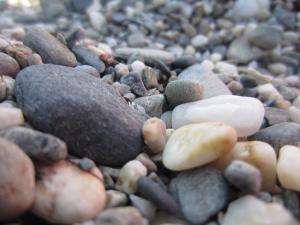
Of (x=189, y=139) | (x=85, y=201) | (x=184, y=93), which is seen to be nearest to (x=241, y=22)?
(x=184, y=93)

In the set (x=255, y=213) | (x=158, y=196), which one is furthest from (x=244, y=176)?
(x=158, y=196)

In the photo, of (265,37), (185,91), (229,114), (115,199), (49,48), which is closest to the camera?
(115,199)

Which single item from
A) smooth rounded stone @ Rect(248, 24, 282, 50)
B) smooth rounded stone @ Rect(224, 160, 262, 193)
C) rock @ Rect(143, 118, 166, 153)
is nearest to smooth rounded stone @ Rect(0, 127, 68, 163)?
rock @ Rect(143, 118, 166, 153)

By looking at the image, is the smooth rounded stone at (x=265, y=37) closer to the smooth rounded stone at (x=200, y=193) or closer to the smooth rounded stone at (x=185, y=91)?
the smooth rounded stone at (x=185, y=91)

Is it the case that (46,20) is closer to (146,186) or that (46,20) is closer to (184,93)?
(184,93)

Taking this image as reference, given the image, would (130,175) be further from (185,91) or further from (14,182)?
(185,91)

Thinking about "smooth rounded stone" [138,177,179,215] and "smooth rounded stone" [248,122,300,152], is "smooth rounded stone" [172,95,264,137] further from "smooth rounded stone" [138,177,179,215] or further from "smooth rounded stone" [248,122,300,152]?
"smooth rounded stone" [138,177,179,215]
